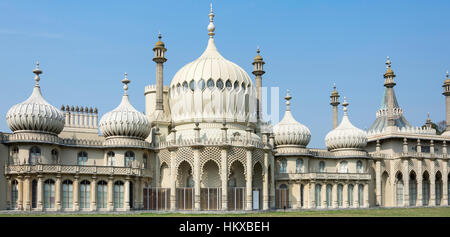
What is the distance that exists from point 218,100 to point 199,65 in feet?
14.2

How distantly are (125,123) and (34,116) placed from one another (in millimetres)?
8216

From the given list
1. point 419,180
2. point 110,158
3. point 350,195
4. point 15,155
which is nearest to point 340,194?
point 350,195

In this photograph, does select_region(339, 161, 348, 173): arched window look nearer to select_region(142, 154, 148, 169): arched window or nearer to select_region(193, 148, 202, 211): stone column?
select_region(193, 148, 202, 211): stone column

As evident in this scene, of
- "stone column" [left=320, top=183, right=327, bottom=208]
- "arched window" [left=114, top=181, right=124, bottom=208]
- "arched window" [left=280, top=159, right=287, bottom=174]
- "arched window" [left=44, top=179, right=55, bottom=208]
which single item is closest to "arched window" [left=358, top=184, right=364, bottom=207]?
"stone column" [left=320, top=183, right=327, bottom=208]

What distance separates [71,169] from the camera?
5291 centimetres

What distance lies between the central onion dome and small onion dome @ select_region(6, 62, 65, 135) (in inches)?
490

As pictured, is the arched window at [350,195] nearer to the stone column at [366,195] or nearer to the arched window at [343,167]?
the stone column at [366,195]

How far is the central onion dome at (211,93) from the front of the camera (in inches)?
2379

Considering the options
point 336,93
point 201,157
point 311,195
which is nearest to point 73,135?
point 201,157

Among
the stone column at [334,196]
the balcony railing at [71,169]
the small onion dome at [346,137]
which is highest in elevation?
the small onion dome at [346,137]

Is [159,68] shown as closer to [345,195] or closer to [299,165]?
[299,165]

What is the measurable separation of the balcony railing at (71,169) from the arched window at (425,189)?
3503 cm

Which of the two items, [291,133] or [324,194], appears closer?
[324,194]

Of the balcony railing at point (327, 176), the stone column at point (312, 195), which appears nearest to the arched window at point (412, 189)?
the balcony railing at point (327, 176)
